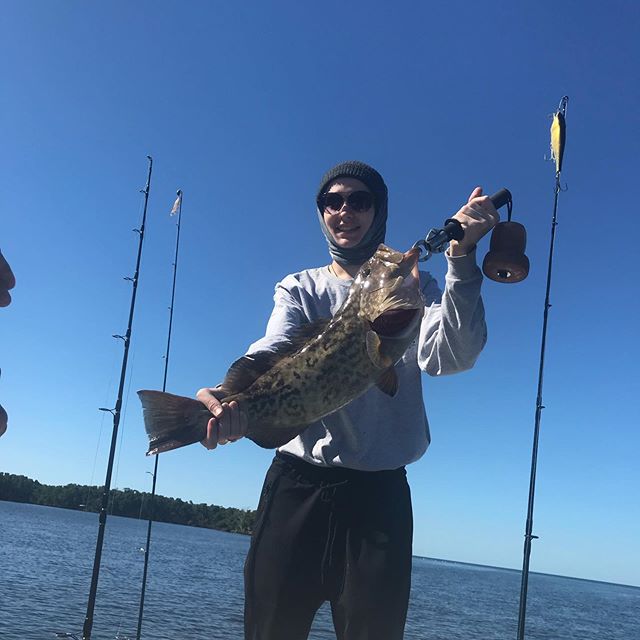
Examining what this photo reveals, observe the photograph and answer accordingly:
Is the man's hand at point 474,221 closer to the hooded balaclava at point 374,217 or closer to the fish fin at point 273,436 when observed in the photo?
the hooded balaclava at point 374,217

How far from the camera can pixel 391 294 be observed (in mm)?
2635

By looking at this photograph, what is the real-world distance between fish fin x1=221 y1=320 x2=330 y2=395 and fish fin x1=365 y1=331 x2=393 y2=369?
13.5 inches

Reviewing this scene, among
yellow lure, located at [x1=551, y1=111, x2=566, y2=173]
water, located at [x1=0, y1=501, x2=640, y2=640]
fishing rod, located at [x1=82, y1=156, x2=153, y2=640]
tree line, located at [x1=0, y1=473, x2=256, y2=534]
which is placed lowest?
tree line, located at [x1=0, y1=473, x2=256, y2=534]

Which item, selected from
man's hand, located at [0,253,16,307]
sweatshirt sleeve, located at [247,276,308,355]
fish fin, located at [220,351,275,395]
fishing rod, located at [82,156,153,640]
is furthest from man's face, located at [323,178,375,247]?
fishing rod, located at [82,156,153,640]

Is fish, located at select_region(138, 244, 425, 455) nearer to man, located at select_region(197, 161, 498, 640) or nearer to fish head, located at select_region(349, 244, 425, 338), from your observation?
fish head, located at select_region(349, 244, 425, 338)

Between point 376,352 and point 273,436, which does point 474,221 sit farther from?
point 273,436

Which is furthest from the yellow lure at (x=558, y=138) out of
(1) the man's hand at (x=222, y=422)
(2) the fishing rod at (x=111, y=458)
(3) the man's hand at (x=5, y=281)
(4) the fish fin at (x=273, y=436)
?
(2) the fishing rod at (x=111, y=458)

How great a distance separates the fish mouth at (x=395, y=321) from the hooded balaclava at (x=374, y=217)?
1.05m

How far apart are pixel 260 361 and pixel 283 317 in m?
0.57

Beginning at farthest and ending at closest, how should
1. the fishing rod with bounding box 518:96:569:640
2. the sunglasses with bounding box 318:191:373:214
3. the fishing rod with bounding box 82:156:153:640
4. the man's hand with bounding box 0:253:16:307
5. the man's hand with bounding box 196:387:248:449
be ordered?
the fishing rod with bounding box 82:156:153:640, the fishing rod with bounding box 518:96:569:640, the sunglasses with bounding box 318:191:373:214, the man's hand with bounding box 196:387:248:449, the man's hand with bounding box 0:253:16:307

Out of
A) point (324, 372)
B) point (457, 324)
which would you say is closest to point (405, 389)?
point (457, 324)

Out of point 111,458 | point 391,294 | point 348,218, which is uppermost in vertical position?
point 348,218

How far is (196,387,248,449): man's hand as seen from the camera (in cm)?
268

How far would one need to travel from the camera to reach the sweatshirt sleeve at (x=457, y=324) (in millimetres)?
2824
